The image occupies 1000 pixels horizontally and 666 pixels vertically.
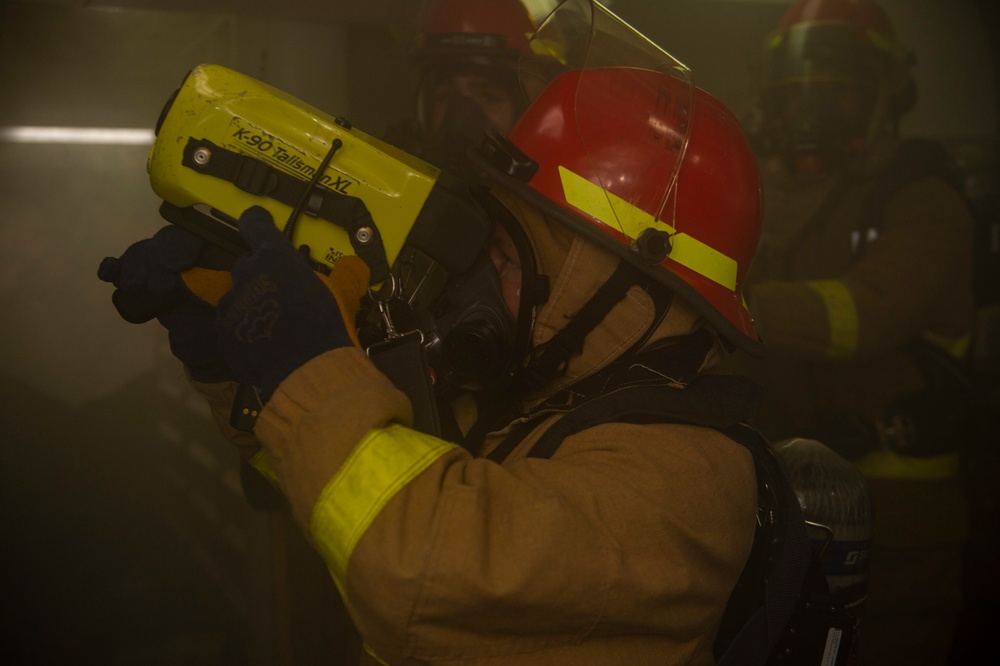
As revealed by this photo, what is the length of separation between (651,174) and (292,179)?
634 mm

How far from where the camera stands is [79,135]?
6.41 ft

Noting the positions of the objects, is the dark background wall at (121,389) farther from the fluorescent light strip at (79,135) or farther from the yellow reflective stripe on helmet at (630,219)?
the yellow reflective stripe on helmet at (630,219)

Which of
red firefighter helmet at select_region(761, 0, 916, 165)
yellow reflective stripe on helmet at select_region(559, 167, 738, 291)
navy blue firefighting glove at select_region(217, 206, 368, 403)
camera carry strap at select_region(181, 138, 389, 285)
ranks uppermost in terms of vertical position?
red firefighter helmet at select_region(761, 0, 916, 165)

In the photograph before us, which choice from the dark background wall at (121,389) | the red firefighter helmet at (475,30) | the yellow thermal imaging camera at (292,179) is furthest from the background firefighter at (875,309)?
the dark background wall at (121,389)

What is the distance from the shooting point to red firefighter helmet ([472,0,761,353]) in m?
1.25

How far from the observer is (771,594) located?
4.05ft

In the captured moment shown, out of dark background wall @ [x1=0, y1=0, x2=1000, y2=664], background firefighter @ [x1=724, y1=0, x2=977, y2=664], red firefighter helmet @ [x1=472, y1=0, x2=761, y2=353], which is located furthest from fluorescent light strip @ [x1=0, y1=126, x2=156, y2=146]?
background firefighter @ [x1=724, y1=0, x2=977, y2=664]

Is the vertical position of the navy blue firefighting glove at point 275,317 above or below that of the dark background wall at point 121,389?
above

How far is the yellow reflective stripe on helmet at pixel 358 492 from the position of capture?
905 millimetres

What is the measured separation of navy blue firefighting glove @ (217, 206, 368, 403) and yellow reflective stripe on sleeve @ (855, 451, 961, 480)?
Result: 204cm

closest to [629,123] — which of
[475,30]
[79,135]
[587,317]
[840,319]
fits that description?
[587,317]

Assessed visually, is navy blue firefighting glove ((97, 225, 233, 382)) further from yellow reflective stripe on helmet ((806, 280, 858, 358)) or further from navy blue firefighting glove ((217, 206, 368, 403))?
yellow reflective stripe on helmet ((806, 280, 858, 358))

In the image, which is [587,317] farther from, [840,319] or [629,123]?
[840,319]

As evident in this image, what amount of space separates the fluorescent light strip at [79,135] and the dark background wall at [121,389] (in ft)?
0.06
